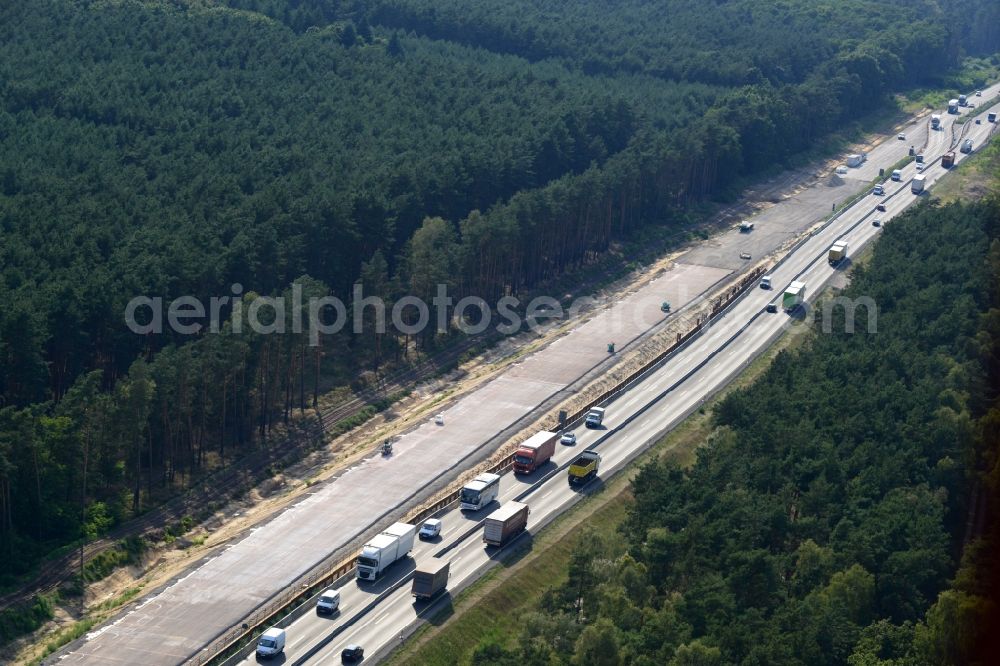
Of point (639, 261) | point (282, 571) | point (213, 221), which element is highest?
point (213, 221)

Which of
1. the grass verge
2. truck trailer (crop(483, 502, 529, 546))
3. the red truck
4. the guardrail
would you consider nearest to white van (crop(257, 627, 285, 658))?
the guardrail

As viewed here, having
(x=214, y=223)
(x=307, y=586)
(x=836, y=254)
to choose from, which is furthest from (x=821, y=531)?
(x=836, y=254)

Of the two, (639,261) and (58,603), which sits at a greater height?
(58,603)

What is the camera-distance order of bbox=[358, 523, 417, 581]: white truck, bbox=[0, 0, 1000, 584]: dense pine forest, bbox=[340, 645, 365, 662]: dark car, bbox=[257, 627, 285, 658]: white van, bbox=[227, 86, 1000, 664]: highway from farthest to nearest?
bbox=[0, 0, 1000, 584]: dense pine forest
bbox=[358, 523, 417, 581]: white truck
bbox=[227, 86, 1000, 664]: highway
bbox=[340, 645, 365, 662]: dark car
bbox=[257, 627, 285, 658]: white van

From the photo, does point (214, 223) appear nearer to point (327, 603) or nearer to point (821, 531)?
point (327, 603)

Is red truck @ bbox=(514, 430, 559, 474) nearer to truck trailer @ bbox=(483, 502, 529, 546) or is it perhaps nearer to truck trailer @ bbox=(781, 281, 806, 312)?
truck trailer @ bbox=(483, 502, 529, 546)

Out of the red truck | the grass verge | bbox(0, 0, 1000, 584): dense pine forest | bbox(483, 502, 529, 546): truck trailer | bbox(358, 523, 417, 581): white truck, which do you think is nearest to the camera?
the grass verge

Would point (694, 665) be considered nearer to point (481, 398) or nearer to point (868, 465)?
point (868, 465)

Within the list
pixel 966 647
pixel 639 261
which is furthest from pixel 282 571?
pixel 639 261
